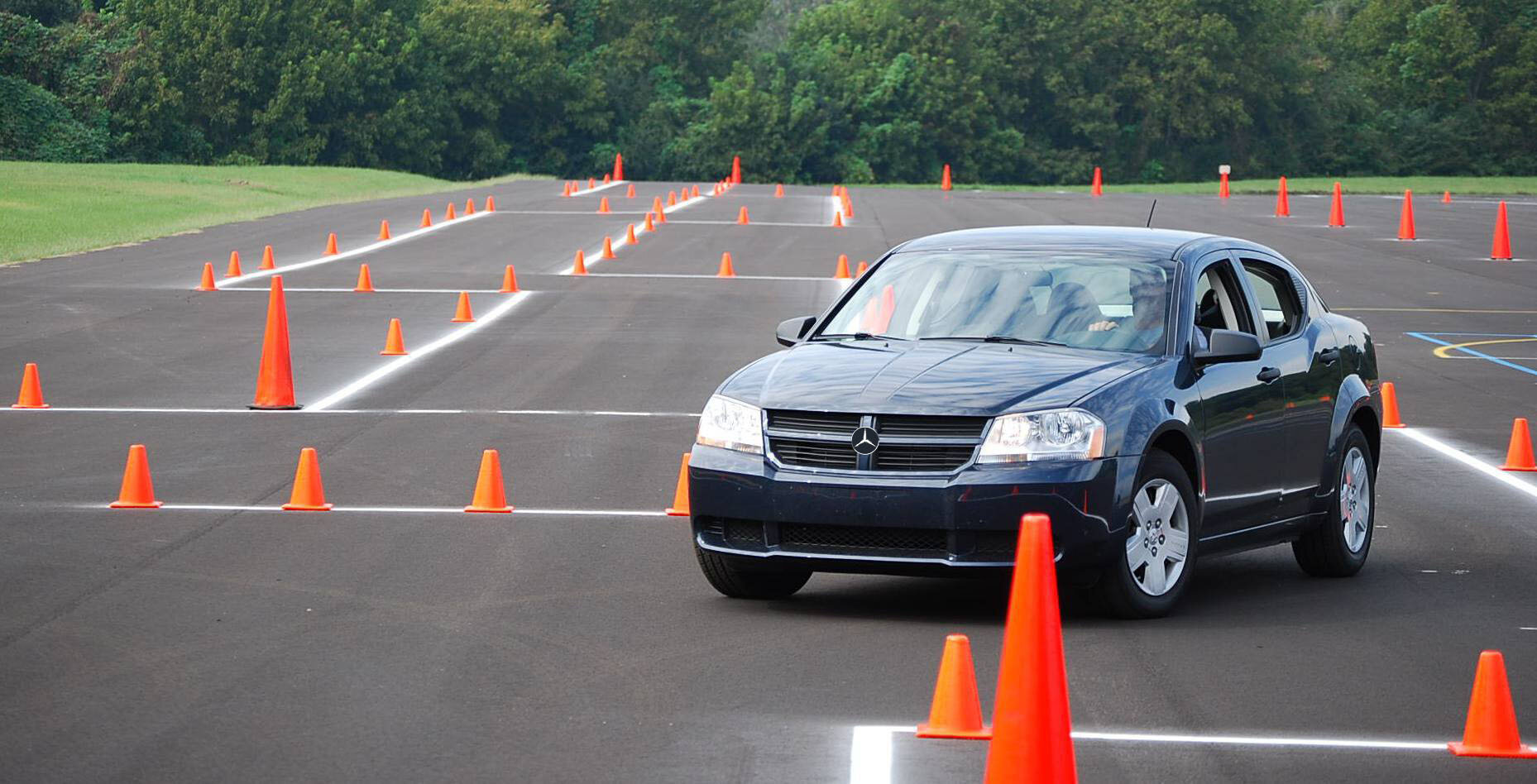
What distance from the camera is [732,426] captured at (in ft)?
29.0

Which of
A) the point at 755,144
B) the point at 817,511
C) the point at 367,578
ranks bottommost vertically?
the point at 755,144

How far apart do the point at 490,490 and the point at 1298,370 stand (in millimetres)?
4399

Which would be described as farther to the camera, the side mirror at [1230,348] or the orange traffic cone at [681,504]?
the orange traffic cone at [681,504]

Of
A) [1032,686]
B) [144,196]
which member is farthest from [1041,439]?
[144,196]

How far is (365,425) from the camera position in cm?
1523

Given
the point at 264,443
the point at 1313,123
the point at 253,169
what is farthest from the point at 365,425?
the point at 1313,123

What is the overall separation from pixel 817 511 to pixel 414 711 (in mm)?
2027

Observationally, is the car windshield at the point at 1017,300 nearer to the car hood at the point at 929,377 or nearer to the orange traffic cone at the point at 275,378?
the car hood at the point at 929,377

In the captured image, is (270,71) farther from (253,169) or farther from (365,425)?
(365,425)

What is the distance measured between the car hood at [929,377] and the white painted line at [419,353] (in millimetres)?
8010

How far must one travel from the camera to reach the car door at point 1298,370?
9828 mm

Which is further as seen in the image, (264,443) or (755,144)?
(755,144)

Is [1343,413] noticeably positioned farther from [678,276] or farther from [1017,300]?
[678,276]

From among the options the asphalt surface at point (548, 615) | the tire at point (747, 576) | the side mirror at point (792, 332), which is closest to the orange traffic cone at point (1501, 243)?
the asphalt surface at point (548, 615)
